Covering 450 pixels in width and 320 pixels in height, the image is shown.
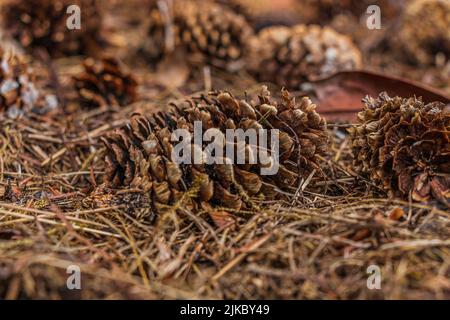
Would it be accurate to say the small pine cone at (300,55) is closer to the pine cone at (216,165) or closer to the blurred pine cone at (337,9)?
the blurred pine cone at (337,9)

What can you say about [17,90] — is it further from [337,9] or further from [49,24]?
[337,9]

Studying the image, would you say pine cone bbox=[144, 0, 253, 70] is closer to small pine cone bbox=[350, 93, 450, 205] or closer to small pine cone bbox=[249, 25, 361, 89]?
small pine cone bbox=[249, 25, 361, 89]

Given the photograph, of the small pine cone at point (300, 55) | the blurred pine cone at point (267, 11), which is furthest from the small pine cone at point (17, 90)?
→ the blurred pine cone at point (267, 11)

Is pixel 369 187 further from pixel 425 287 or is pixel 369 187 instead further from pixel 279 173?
pixel 425 287

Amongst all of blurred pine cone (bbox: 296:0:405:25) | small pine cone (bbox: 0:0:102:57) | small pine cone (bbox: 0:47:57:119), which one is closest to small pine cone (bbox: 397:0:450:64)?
blurred pine cone (bbox: 296:0:405:25)
